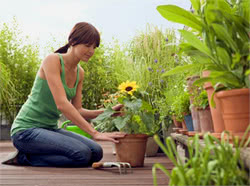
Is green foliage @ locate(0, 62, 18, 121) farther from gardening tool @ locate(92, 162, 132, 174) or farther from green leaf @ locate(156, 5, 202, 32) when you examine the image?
green leaf @ locate(156, 5, 202, 32)

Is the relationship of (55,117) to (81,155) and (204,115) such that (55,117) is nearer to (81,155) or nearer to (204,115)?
(81,155)

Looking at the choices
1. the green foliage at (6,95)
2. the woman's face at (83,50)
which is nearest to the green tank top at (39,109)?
the woman's face at (83,50)

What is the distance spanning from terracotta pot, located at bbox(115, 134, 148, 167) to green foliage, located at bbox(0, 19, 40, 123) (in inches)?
171

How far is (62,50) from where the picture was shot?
2.81 meters

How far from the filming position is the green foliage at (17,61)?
20.9ft

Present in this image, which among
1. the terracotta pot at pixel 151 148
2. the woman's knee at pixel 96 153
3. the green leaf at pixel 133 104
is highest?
the green leaf at pixel 133 104

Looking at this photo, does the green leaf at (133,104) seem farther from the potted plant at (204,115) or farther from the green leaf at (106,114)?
the potted plant at (204,115)

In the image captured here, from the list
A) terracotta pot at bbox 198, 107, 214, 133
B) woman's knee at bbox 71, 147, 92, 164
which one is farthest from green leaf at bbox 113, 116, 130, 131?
terracotta pot at bbox 198, 107, 214, 133

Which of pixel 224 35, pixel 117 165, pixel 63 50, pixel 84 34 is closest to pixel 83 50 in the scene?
pixel 84 34

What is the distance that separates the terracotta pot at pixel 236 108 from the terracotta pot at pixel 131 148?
116 cm

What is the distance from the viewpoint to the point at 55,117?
2.70 meters

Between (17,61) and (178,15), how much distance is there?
18.2 feet

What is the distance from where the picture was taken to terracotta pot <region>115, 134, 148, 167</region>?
236 centimetres

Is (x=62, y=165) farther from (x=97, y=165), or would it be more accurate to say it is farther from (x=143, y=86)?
(x=143, y=86)
